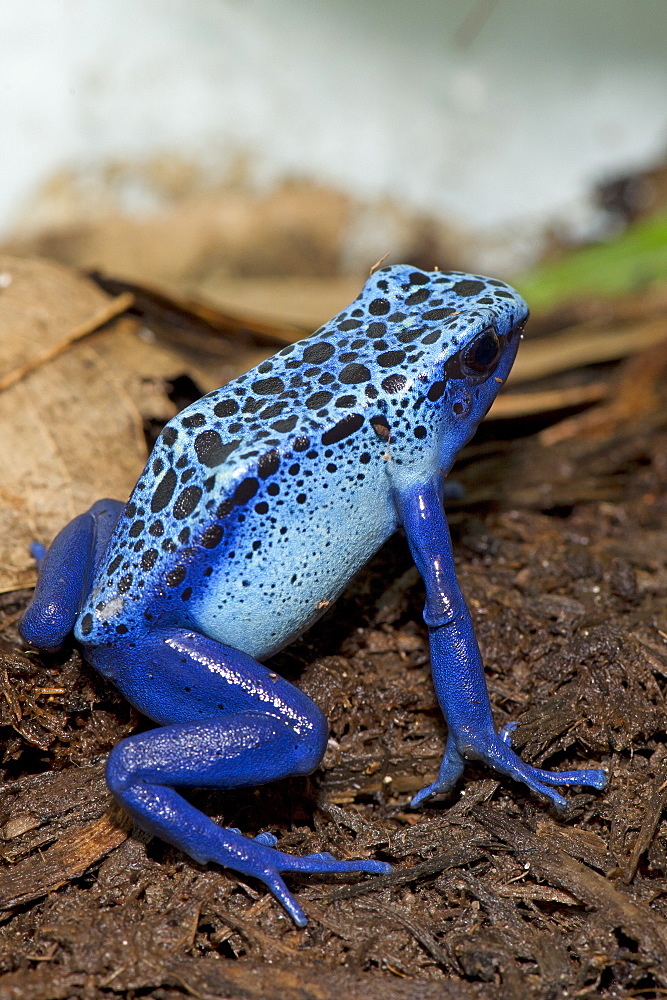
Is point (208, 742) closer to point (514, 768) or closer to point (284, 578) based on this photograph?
point (284, 578)

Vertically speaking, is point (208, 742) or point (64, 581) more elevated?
point (64, 581)

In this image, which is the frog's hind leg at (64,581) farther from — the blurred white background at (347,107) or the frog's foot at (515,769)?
the blurred white background at (347,107)

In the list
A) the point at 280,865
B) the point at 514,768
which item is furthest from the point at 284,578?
the point at 514,768

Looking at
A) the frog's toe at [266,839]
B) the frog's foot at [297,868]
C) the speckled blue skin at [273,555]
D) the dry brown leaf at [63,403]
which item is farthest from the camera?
the dry brown leaf at [63,403]

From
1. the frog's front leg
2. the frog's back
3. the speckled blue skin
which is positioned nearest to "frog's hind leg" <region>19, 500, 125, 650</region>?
the speckled blue skin

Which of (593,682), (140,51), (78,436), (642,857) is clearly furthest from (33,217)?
(642,857)

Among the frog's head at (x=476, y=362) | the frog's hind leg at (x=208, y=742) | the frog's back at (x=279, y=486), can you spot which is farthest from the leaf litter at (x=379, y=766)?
the frog's head at (x=476, y=362)

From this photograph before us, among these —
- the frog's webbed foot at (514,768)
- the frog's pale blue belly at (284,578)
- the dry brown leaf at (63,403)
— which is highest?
the dry brown leaf at (63,403)

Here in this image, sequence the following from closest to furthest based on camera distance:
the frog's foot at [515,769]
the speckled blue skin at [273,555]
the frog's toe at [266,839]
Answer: the speckled blue skin at [273,555], the frog's toe at [266,839], the frog's foot at [515,769]
